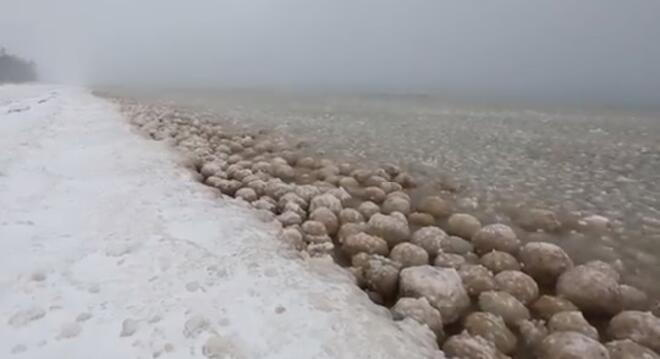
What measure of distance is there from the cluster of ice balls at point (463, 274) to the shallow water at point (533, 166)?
2.25 feet

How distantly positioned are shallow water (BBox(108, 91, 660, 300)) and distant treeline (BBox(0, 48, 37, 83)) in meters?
74.1

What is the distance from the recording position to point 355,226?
5.05 m

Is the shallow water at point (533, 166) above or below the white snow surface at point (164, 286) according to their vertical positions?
above

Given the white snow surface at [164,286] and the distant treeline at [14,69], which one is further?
the distant treeline at [14,69]

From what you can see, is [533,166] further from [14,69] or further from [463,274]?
[14,69]

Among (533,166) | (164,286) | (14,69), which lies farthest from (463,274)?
(14,69)

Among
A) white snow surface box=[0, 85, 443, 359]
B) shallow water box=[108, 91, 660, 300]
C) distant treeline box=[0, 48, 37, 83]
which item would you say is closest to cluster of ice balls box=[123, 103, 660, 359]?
white snow surface box=[0, 85, 443, 359]

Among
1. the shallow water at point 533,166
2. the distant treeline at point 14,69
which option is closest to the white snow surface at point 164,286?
the shallow water at point 533,166

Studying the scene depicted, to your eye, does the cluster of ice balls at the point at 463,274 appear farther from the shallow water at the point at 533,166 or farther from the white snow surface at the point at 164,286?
the shallow water at the point at 533,166

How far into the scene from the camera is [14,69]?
73.1 m

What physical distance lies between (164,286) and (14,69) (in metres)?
90.5

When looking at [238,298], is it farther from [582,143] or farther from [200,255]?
[582,143]

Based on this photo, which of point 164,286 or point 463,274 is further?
point 463,274

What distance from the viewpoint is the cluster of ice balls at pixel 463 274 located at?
10.9 feet
